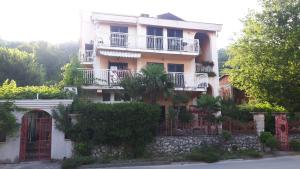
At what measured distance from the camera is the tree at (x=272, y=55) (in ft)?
75.0

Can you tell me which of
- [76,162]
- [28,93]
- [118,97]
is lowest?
[76,162]

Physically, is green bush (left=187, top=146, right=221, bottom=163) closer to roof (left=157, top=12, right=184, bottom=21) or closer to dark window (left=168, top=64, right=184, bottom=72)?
dark window (left=168, top=64, right=184, bottom=72)

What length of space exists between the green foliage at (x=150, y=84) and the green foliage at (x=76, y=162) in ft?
16.4

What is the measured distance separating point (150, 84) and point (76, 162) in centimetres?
639

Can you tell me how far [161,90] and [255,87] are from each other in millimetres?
9629

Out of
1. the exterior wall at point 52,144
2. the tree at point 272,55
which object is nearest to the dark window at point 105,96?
the exterior wall at point 52,144

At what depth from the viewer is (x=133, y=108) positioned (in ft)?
55.7

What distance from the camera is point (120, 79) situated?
21688 millimetres

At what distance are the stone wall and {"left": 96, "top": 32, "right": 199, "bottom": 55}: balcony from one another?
26.8 feet

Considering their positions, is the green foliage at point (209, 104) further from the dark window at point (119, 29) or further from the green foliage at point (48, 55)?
the green foliage at point (48, 55)

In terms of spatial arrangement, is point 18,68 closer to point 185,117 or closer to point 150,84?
point 150,84

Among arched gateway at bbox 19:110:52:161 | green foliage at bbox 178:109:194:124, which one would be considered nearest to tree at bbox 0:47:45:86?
arched gateway at bbox 19:110:52:161

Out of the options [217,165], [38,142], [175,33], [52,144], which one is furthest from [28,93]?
[175,33]

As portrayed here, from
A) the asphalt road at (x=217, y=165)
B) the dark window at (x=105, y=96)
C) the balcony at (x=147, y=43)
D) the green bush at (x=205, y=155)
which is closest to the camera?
the asphalt road at (x=217, y=165)
